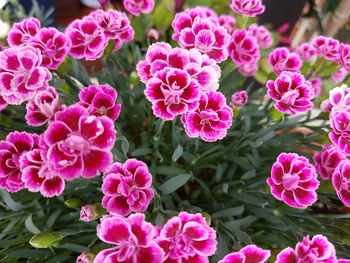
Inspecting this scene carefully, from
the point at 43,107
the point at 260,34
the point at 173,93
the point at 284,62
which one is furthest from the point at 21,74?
the point at 260,34

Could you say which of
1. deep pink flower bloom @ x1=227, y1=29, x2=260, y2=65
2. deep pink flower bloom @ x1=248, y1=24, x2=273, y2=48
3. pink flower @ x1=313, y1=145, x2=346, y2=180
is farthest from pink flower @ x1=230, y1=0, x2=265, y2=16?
pink flower @ x1=313, y1=145, x2=346, y2=180

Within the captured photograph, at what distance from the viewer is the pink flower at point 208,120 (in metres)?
0.39

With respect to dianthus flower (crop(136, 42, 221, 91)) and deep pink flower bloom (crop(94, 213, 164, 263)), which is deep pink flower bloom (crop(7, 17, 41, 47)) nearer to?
dianthus flower (crop(136, 42, 221, 91))

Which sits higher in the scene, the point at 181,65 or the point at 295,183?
the point at 181,65

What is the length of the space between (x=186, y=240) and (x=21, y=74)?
0.27 metres

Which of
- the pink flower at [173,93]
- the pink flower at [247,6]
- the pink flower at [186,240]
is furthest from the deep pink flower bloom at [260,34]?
the pink flower at [186,240]

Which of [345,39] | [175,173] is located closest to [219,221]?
[175,173]

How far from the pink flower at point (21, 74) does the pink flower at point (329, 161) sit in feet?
1.29

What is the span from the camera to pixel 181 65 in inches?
15.5

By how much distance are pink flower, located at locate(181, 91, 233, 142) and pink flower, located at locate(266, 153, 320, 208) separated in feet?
0.31

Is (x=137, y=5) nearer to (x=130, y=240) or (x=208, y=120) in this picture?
(x=208, y=120)

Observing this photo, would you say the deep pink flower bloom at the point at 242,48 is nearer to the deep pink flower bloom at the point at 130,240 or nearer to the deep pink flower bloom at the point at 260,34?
the deep pink flower bloom at the point at 260,34

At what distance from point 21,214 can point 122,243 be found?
301 mm

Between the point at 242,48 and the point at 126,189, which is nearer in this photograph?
the point at 126,189
